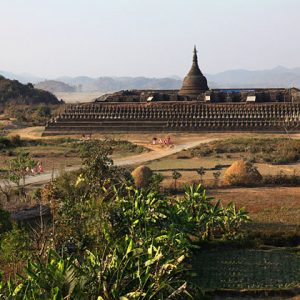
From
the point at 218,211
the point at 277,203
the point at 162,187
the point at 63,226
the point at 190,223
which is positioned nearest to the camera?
the point at 63,226

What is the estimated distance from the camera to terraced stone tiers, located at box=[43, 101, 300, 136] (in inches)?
2227

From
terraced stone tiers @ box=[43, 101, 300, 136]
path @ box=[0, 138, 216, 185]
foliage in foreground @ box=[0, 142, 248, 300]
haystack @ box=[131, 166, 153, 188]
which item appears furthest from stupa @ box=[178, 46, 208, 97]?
foliage in foreground @ box=[0, 142, 248, 300]

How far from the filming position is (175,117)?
5891 centimetres

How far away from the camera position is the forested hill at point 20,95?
374 ft

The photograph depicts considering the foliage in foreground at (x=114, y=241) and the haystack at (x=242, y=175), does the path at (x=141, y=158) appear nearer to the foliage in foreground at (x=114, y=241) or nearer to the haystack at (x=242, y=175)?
the foliage in foreground at (x=114, y=241)

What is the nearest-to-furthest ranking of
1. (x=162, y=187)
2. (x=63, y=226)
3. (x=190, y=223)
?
(x=63, y=226)
(x=190, y=223)
(x=162, y=187)

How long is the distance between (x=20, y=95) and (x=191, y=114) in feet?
224

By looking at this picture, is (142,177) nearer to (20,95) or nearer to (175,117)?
(175,117)

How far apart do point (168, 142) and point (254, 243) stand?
31.2 m

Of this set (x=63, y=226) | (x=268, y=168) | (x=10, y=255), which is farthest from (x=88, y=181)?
(x=268, y=168)

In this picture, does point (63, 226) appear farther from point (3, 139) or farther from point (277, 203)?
point (3, 139)

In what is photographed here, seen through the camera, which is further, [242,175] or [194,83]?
[194,83]

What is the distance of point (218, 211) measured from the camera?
20.4 m

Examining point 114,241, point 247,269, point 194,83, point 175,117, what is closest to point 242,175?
point 247,269
